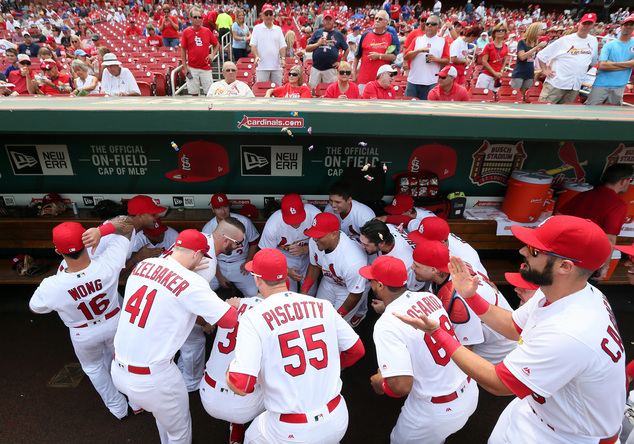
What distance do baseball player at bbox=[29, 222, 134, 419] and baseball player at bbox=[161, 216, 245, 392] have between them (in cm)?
46

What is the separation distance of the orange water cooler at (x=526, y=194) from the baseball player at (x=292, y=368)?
3.37m

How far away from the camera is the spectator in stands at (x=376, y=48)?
607 cm

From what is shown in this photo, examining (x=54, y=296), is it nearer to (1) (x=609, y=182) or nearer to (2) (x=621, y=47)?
(1) (x=609, y=182)

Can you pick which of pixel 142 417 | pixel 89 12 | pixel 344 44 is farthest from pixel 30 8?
pixel 142 417

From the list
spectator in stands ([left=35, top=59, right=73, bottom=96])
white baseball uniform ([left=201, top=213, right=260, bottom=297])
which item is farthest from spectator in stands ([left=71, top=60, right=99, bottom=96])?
white baseball uniform ([left=201, top=213, right=260, bottom=297])

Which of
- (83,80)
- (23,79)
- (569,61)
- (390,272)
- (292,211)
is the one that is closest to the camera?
(390,272)

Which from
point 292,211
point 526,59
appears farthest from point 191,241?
point 526,59

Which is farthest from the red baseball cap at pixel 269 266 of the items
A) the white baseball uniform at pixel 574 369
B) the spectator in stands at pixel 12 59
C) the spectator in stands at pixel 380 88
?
the spectator in stands at pixel 12 59

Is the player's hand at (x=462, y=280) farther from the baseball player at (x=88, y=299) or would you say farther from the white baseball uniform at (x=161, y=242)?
the white baseball uniform at (x=161, y=242)

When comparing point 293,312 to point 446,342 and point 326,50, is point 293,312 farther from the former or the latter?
point 326,50

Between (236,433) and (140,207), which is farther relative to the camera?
(140,207)

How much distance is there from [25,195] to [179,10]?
17358mm

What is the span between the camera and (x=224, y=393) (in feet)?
8.35

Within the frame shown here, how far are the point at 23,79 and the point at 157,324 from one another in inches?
318
